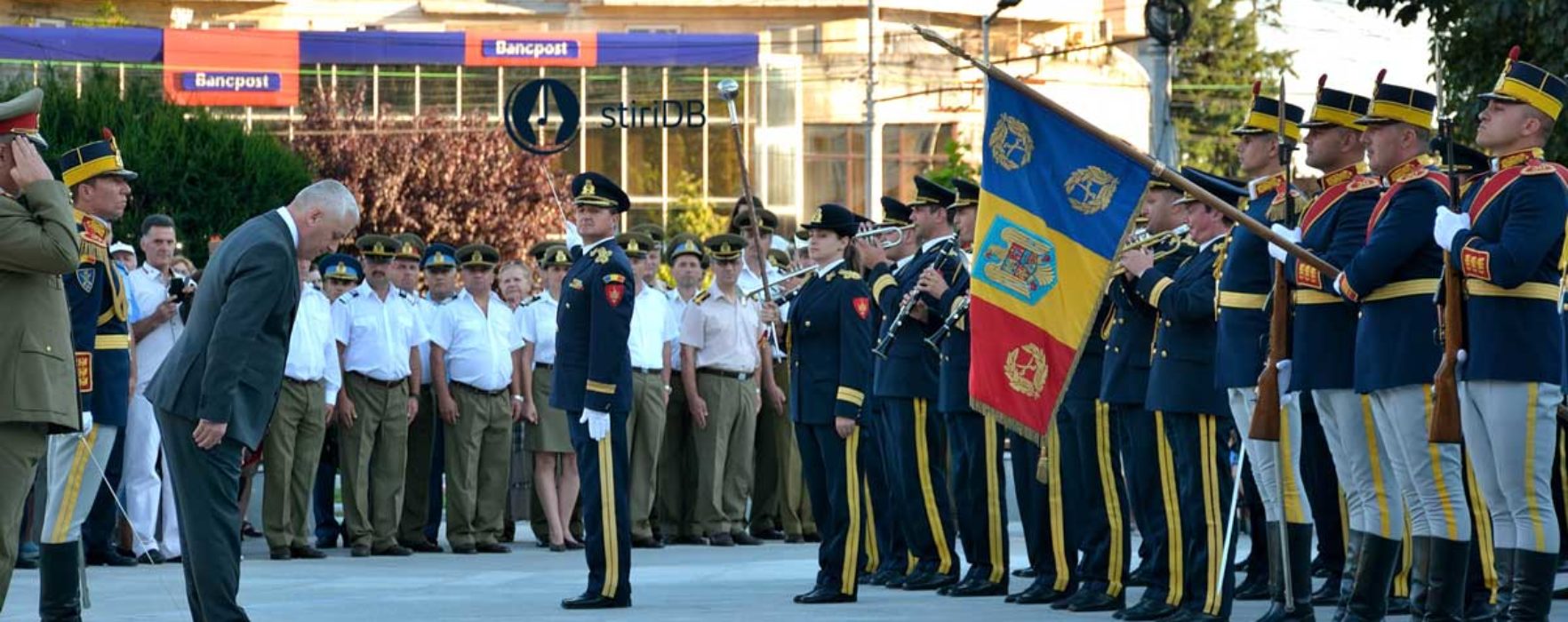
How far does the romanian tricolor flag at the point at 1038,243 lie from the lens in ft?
33.6

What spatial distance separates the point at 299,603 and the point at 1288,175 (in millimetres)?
5534

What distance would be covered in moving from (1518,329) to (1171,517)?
92.0 inches

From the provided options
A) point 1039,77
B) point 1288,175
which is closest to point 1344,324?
Answer: point 1288,175

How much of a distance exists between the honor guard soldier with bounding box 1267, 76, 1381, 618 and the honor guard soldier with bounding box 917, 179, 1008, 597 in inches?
111

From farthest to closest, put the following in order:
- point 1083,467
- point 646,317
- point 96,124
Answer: point 96,124, point 646,317, point 1083,467

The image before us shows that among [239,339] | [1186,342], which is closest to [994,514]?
[1186,342]

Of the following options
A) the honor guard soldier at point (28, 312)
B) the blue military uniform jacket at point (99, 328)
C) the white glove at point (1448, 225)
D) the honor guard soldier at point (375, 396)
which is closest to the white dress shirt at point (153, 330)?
the honor guard soldier at point (375, 396)

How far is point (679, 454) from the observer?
18250mm

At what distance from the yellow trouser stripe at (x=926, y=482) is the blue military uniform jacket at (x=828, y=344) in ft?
2.64

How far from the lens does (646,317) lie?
57.4ft

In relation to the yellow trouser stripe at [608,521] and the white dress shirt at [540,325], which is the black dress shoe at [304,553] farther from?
the yellow trouser stripe at [608,521]

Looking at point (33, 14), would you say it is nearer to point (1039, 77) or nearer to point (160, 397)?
point (1039, 77)

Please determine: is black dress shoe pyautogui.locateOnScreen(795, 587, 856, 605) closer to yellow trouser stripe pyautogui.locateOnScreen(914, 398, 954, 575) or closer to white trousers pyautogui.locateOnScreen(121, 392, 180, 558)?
yellow trouser stripe pyautogui.locateOnScreen(914, 398, 954, 575)

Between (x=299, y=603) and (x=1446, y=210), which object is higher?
(x=1446, y=210)
